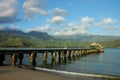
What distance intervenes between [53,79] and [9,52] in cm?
2095

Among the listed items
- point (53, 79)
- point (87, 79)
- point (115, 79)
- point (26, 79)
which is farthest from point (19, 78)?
point (115, 79)

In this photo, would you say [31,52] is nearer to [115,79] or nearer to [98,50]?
[115,79]

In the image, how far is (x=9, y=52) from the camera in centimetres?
4188

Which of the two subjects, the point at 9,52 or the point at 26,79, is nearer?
the point at 26,79

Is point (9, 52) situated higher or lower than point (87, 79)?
higher


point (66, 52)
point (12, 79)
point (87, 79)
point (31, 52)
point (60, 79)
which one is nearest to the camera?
point (12, 79)

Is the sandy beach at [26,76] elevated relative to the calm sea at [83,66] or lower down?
elevated

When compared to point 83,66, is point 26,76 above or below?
above

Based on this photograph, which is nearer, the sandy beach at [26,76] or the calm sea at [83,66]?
the sandy beach at [26,76]

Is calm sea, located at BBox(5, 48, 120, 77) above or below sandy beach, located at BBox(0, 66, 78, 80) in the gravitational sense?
below

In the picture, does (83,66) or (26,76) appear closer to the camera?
(26,76)

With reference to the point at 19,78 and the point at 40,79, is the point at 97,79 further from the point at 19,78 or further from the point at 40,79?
the point at 19,78

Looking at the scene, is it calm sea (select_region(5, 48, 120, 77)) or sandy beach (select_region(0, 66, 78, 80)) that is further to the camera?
calm sea (select_region(5, 48, 120, 77))

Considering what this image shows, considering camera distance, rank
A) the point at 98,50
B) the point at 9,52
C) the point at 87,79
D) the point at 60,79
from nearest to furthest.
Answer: the point at 60,79 → the point at 87,79 → the point at 9,52 → the point at 98,50
